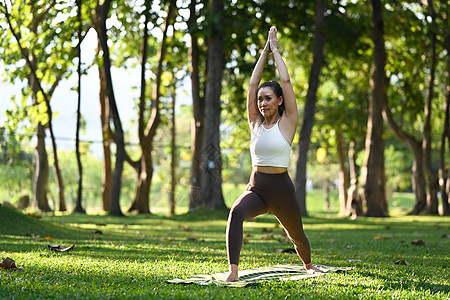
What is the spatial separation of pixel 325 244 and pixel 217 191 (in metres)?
9.91

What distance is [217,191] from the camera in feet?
64.9

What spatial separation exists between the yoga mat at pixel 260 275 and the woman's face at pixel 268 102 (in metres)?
1.53

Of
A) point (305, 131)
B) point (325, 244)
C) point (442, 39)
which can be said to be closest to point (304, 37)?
point (305, 131)

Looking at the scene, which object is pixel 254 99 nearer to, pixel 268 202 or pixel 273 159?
pixel 273 159

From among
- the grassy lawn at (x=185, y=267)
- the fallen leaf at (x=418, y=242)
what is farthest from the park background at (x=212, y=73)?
the fallen leaf at (x=418, y=242)

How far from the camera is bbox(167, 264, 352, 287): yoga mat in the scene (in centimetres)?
512

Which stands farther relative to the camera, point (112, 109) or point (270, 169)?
point (112, 109)

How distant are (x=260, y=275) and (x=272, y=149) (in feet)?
3.98

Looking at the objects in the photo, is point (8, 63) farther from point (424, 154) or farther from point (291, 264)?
point (424, 154)

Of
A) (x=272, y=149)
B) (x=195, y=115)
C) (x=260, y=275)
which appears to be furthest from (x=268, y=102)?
(x=195, y=115)

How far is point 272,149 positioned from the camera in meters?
5.66

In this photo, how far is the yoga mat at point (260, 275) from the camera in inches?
202

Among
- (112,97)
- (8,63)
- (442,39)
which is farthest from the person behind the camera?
(442,39)

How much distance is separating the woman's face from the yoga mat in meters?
1.53
